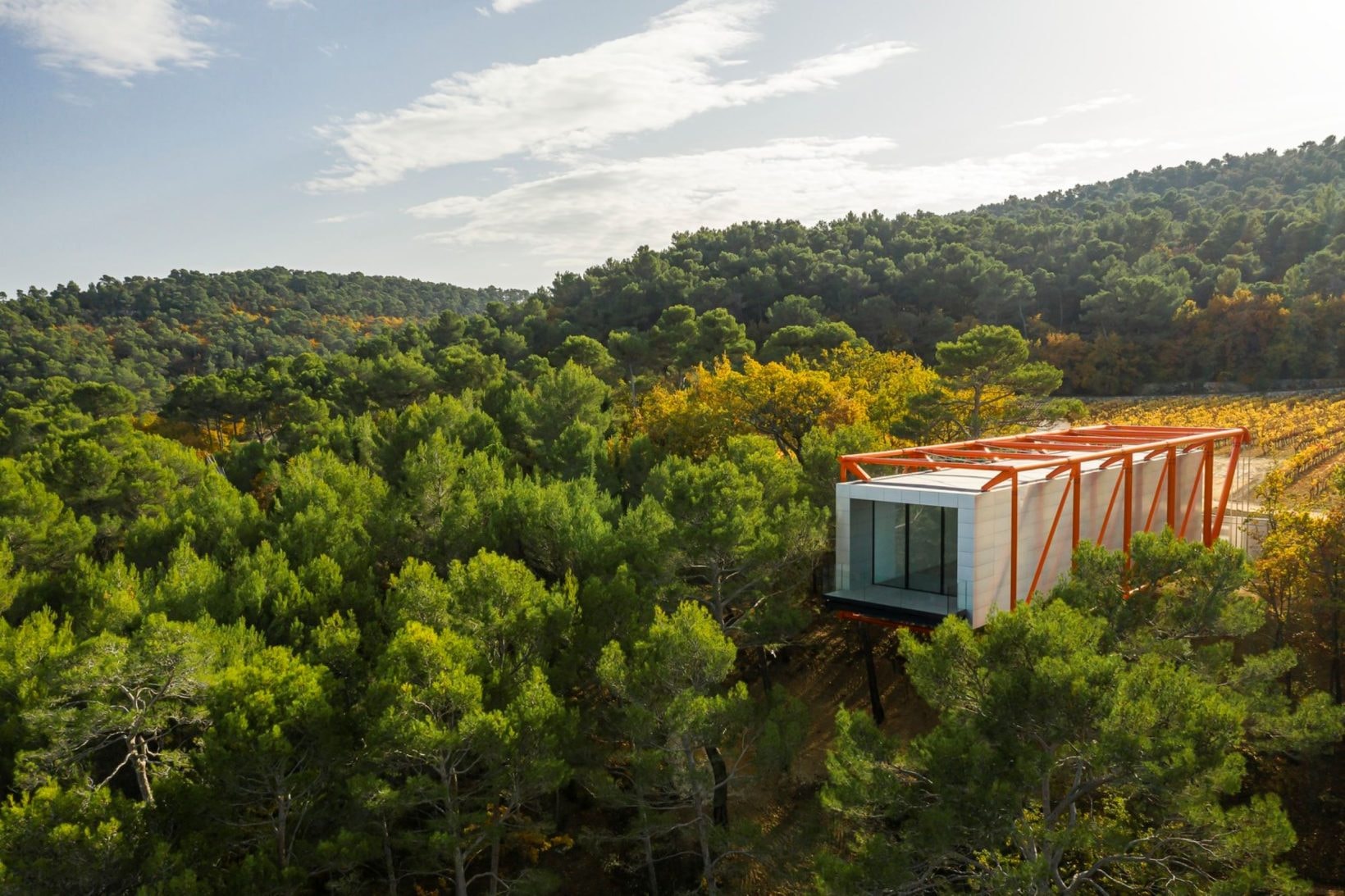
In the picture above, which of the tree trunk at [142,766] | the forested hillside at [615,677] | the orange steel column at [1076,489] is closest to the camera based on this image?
the forested hillside at [615,677]

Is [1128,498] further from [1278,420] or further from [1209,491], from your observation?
[1278,420]

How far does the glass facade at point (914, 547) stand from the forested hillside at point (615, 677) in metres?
1.26

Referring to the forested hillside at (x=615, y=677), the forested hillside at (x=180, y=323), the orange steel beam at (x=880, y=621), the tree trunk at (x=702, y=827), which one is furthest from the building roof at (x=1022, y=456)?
the forested hillside at (x=180, y=323)

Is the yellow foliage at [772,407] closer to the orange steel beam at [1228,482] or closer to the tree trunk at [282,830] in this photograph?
the orange steel beam at [1228,482]

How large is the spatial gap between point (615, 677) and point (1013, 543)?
7.83 m

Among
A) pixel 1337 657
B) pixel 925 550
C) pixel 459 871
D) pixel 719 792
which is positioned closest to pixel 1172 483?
pixel 1337 657

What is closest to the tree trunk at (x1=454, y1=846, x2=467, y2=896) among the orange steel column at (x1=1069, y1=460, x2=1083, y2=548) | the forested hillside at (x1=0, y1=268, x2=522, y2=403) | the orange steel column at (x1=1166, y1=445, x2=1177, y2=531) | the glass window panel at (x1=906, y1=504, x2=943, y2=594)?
the glass window panel at (x1=906, y1=504, x2=943, y2=594)

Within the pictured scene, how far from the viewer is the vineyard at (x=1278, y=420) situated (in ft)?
91.3

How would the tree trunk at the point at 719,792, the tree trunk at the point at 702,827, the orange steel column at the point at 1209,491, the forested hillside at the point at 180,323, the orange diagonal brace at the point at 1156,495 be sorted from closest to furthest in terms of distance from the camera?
the tree trunk at the point at 702,827 < the tree trunk at the point at 719,792 < the orange diagonal brace at the point at 1156,495 < the orange steel column at the point at 1209,491 < the forested hillside at the point at 180,323

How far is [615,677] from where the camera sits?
13.7m

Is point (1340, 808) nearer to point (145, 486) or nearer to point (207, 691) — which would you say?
point (207, 691)

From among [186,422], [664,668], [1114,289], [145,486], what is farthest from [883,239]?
[664,668]

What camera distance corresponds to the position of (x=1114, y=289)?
54625 millimetres

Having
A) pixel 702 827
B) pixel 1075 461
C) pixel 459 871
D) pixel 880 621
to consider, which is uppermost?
pixel 1075 461
